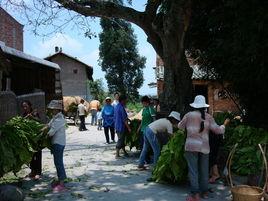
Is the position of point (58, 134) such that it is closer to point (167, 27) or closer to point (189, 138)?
point (189, 138)

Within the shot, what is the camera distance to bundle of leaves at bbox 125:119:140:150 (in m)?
13.8

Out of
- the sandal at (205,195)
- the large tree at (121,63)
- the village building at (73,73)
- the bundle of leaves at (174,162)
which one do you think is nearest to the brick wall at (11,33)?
the large tree at (121,63)

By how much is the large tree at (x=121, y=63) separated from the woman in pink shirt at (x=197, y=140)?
1771 inches

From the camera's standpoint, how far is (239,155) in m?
10.4

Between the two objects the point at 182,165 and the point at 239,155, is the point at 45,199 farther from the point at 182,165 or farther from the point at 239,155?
the point at 239,155

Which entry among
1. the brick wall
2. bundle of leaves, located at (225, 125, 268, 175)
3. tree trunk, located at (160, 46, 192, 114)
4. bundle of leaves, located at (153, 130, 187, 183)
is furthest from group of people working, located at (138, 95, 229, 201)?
the brick wall

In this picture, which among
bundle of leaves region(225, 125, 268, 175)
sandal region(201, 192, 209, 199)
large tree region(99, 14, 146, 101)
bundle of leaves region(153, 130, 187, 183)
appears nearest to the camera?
sandal region(201, 192, 209, 199)

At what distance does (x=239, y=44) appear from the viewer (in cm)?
1074

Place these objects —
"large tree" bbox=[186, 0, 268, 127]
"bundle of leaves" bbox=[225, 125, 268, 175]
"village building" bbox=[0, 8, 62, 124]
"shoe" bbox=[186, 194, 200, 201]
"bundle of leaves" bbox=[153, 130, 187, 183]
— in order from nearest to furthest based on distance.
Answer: "shoe" bbox=[186, 194, 200, 201]
"bundle of leaves" bbox=[153, 130, 187, 183]
"bundle of leaves" bbox=[225, 125, 268, 175]
"large tree" bbox=[186, 0, 268, 127]
"village building" bbox=[0, 8, 62, 124]

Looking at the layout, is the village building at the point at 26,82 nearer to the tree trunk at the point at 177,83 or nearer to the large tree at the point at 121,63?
the tree trunk at the point at 177,83

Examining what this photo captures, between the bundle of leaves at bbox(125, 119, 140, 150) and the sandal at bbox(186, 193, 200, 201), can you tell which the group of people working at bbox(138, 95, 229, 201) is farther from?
the bundle of leaves at bbox(125, 119, 140, 150)

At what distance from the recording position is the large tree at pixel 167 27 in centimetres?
1351

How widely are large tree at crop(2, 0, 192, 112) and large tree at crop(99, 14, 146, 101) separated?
38.0 metres

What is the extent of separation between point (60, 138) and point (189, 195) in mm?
2736
